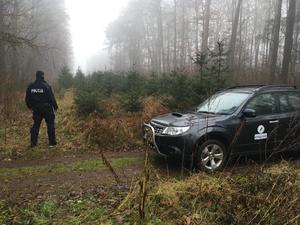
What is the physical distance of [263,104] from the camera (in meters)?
7.86

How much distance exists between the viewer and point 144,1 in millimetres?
43656

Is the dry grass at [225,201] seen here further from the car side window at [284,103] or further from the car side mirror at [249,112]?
the car side window at [284,103]

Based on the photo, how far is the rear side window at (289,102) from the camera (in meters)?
8.04

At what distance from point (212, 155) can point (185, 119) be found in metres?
0.95

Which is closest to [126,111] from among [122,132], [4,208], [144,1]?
[122,132]

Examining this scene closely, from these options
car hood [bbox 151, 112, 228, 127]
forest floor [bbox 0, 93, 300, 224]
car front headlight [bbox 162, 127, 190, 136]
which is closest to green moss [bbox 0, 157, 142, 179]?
forest floor [bbox 0, 93, 300, 224]

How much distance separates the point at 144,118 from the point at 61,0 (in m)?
41.2

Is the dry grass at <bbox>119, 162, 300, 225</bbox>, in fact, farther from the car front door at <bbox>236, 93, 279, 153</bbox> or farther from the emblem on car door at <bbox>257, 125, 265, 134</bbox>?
the emblem on car door at <bbox>257, 125, 265, 134</bbox>

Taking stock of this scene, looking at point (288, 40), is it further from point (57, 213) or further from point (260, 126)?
point (57, 213)

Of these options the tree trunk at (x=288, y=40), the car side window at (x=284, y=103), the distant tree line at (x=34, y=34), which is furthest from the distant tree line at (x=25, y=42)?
the tree trunk at (x=288, y=40)

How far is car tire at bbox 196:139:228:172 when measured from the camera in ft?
23.2

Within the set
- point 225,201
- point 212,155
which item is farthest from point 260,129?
point 225,201

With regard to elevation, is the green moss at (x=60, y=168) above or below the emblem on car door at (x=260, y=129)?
below

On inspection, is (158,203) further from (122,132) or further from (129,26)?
(129,26)
